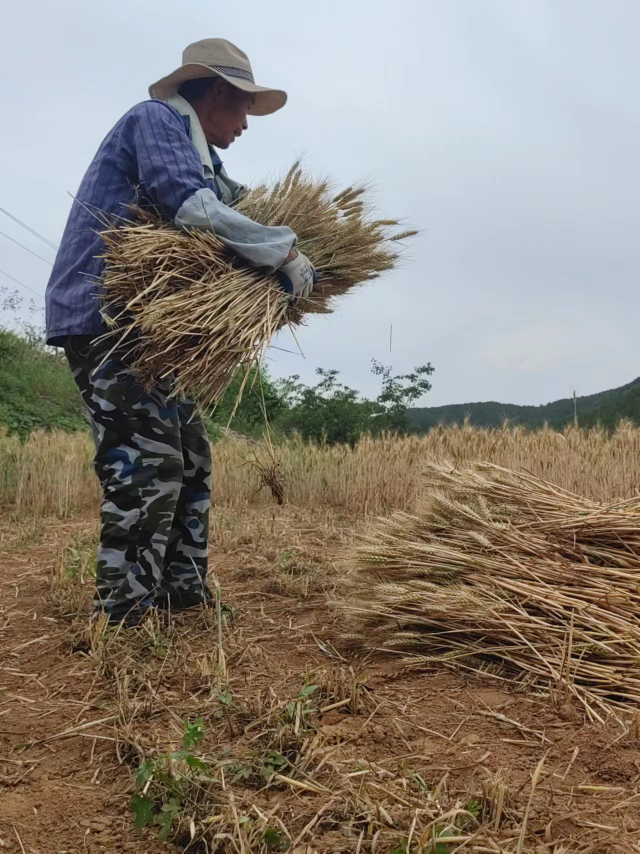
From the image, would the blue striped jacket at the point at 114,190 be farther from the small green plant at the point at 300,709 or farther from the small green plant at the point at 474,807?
the small green plant at the point at 474,807

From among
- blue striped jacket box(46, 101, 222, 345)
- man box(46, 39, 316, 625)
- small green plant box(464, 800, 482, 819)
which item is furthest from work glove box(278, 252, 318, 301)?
small green plant box(464, 800, 482, 819)

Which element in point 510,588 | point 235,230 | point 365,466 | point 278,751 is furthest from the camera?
point 365,466

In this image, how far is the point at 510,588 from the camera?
2.28m

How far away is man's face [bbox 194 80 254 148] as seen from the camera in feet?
8.84

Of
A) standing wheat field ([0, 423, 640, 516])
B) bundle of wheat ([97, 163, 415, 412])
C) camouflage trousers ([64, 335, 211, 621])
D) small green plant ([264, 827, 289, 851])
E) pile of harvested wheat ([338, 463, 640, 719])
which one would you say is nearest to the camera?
small green plant ([264, 827, 289, 851])

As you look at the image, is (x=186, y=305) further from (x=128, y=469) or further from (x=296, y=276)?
(x=128, y=469)

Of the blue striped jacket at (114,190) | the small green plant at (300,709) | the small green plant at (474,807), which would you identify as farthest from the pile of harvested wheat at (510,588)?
the blue striped jacket at (114,190)

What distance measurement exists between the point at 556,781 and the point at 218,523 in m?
3.81

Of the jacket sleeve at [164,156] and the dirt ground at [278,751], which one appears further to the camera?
the jacket sleeve at [164,156]

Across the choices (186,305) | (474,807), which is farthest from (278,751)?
(186,305)

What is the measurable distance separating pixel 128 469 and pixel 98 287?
646 mm

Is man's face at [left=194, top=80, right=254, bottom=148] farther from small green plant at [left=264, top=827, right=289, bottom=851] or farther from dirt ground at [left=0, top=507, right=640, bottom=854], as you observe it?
small green plant at [left=264, top=827, right=289, bottom=851]

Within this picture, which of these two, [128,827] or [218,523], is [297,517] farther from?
[128,827]

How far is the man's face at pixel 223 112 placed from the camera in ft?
8.84
